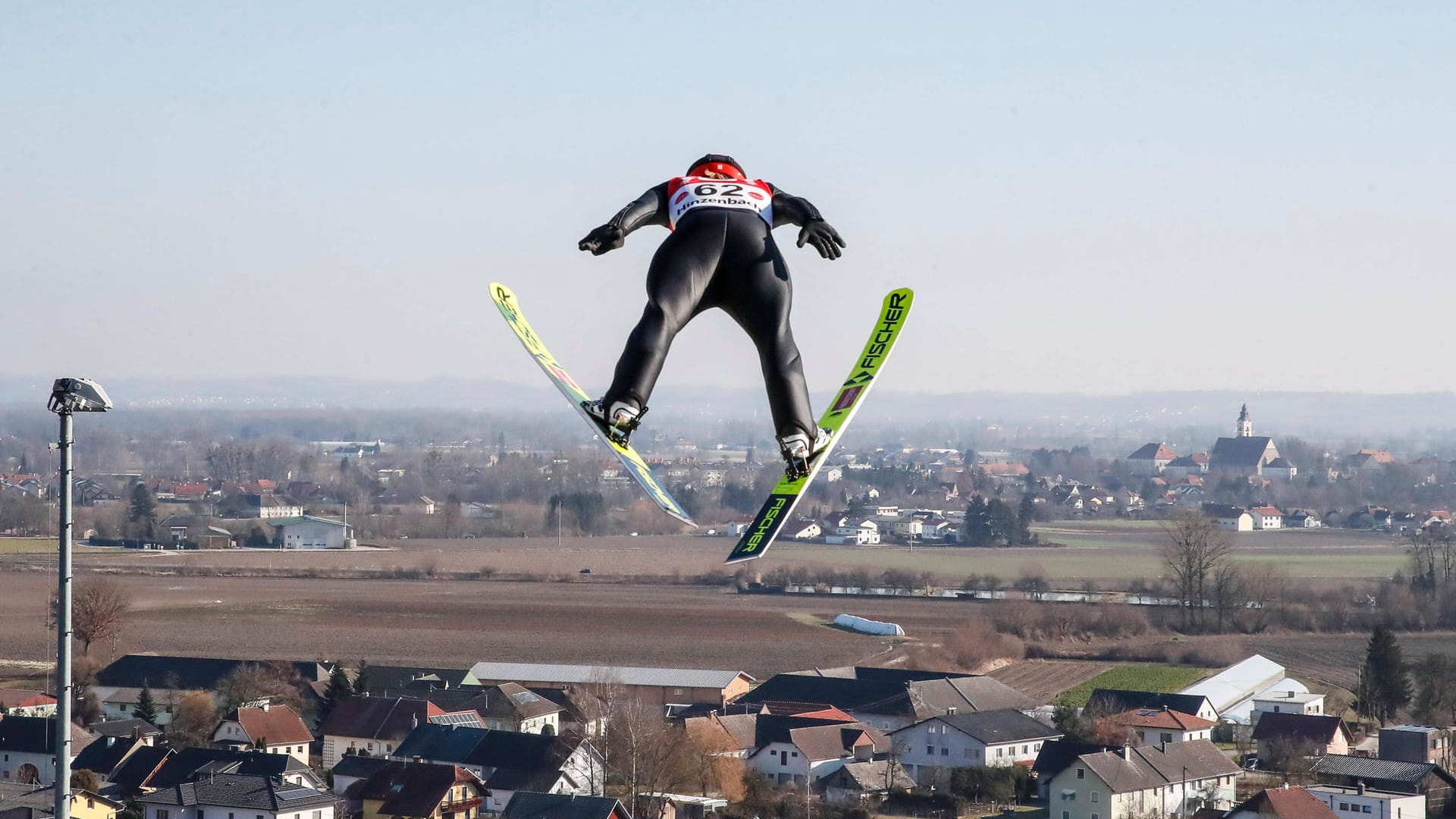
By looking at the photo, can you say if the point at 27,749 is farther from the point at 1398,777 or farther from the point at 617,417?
the point at 617,417

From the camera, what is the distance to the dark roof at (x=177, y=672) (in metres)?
37.5

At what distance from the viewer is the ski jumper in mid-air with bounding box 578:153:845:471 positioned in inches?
268

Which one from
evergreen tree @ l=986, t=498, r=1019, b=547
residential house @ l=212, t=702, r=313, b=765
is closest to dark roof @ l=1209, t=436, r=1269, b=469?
evergreen tree @ l=986, t=498, r=1019, b=547

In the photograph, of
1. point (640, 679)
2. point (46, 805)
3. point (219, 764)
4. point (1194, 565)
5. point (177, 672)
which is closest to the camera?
point (46, 805)

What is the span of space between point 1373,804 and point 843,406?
20542 millimetres

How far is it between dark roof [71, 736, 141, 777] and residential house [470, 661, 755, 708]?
950 cm

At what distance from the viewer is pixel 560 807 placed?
24.8 metres

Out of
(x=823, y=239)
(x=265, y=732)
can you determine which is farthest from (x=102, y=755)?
(x=823, y=239)

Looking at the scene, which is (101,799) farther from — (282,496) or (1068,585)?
(282,496)

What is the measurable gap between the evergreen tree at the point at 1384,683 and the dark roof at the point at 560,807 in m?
17.7

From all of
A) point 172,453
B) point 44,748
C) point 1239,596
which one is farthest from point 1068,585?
point 172,453

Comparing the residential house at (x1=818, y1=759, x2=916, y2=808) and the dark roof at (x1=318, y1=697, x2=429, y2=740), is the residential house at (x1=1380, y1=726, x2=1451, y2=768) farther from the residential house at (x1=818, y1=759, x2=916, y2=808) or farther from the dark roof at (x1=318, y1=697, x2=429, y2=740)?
the dark roof at (x1=318, y1=697, x2=429, y2=740)

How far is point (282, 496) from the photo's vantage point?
307 feet

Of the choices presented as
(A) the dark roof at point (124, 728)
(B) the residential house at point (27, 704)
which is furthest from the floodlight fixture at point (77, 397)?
(A) the dark roof at point (124, 728)
